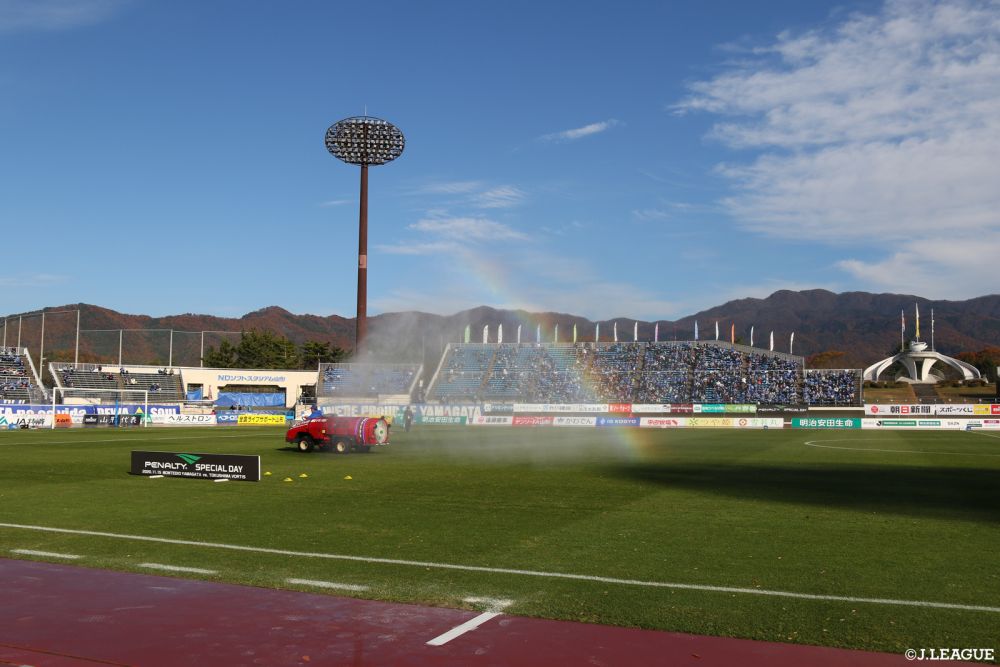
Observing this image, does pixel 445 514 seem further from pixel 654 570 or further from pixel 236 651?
pixel 236 651

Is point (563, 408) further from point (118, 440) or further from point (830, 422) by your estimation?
point (118, 440)

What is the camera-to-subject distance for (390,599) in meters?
10.2

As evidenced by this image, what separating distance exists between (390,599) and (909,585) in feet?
23.7

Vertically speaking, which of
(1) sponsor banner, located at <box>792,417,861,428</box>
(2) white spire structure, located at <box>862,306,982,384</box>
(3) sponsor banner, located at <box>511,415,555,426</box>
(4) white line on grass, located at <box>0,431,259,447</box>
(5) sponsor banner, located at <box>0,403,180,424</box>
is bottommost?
(4) white line on grass, located at <box>0,431,259,447</box>

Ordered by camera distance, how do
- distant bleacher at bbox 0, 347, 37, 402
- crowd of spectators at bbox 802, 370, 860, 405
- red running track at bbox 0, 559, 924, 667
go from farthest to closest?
crowd of spectators at bbox 802, 370, 860, 405 < distant bleacher at bbox 0, 347, 37, 402 < red running track at bbox 0, 559, 924, 667

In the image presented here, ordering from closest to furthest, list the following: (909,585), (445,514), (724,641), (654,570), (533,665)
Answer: (533,665) < (724,641) < (909,585) < (654,570) < (445,514)

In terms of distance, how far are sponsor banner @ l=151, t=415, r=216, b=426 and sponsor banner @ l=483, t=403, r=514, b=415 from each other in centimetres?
2409

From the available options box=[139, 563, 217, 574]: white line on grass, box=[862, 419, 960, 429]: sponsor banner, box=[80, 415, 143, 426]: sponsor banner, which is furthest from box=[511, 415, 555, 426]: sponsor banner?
box=[139, 563, 217, 574]: white line on grass

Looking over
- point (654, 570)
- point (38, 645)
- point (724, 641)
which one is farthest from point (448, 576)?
point (38, 645)

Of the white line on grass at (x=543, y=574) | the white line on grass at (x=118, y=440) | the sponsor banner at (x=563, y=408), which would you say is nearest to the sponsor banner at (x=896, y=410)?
the sponsor banner at (x=563, y=408)

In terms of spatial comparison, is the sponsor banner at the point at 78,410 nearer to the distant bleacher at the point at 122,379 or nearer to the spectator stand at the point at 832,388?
the distant bleacher at the point at 122,379

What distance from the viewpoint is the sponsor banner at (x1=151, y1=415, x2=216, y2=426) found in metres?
61.5

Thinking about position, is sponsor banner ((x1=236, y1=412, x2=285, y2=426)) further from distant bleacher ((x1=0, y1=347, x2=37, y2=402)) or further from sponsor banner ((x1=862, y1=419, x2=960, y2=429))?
sponsor banner ((x1=862, y1=419, x2=960, y2=429))

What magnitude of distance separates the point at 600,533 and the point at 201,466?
14563mm
